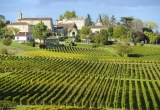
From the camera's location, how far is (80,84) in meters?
43.5

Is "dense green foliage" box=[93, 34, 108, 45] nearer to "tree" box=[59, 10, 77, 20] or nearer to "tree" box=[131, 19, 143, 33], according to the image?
"tree" box=[131, 19, 143, 33]

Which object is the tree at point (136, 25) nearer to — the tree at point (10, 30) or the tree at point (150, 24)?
the tree at point (150, 24)

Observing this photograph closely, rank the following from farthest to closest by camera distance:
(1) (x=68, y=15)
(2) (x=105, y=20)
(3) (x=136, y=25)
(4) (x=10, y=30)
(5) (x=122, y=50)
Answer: (1) (x=68, y=15) < (2) (x=105, y=20) < (3) (x=136, y=25) < (4) (x=10, y=30) < (5) (x=122, y=50)

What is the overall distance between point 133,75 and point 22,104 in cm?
2604

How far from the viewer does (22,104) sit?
1302 inches

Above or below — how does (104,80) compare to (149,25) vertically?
below

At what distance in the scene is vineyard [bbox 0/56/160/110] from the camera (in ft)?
113

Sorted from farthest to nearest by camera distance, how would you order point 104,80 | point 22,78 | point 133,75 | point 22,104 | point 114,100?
point 133,75 < point 104,80 < point 22,78 < point 114,100 < point 22,104

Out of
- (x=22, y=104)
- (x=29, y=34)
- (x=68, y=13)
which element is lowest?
(x=22, y=104)

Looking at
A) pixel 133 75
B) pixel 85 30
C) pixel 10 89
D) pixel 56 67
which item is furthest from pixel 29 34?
pixel 10 89

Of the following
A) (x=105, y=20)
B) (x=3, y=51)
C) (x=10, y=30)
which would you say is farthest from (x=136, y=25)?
(x=3, y=51)

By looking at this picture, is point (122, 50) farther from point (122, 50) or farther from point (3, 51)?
point (3, 51)

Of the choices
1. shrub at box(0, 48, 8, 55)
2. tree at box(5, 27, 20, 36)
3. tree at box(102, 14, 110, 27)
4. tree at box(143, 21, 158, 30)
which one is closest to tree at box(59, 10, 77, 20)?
tree at box(102, 14, 110, 27)

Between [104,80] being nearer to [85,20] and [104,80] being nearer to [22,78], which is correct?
Answer: [22,78]
